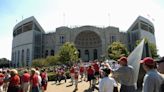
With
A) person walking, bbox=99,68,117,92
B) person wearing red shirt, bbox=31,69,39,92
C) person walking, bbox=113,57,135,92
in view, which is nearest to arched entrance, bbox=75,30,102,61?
person wearing red shirt, bbox=31,69,39,92

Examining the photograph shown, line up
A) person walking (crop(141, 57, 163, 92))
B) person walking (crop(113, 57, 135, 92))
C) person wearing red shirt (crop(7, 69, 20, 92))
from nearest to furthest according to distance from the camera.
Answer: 1. person walking (crop(141, 57, 163, 92))
2. person walking (crop(113, 57, 135, 92))
3. person wearing red shirt (crop(7, 69, 20, 92))

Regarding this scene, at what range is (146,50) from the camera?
1018 centimetres

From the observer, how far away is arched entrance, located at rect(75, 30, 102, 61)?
10031cm

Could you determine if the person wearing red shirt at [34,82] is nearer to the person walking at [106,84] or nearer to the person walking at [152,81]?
the person walking at [106,84]

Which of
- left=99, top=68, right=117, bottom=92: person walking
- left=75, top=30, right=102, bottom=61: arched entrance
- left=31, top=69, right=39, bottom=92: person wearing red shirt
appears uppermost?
left=75, top=30, right=102, bottom=61: arched entrance

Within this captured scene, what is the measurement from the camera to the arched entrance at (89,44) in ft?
329

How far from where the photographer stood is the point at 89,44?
331 ft

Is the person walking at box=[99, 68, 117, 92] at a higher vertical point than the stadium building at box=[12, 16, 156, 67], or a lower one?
lower

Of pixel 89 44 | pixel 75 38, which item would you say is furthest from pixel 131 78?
pixel 89 44

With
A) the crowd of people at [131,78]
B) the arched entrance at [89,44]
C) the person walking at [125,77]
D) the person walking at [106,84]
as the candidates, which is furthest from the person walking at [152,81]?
the arched entrance at [89,44]

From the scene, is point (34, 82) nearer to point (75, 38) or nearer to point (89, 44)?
point (75, 38)

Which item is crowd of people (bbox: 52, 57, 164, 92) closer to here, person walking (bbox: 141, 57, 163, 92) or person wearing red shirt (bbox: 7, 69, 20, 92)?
person walking (bbox: 141, 57, 163, 92)

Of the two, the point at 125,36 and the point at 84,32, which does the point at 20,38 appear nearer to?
the point at 84,32

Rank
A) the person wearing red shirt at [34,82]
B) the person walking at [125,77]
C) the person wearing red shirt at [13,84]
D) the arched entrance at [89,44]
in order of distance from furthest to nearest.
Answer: the arched entrance at [89,44]
the person wearing red shirt at [34,82]
the person wearing red shirt at [13,84]
the person walking at [125,77]
